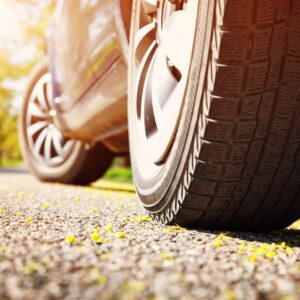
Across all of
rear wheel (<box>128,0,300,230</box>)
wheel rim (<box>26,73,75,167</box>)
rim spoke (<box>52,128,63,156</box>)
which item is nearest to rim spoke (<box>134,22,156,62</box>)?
rear wheel (<box>128,0,300,230</box>)

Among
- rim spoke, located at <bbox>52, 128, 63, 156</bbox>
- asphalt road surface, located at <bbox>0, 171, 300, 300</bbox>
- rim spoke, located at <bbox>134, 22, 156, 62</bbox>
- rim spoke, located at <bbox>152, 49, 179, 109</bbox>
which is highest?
rim spoke, located at <bbox>134, 22, 156, 62</bbox>

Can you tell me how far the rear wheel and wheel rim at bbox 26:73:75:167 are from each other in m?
3.00

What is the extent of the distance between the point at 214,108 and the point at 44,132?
3852 mm

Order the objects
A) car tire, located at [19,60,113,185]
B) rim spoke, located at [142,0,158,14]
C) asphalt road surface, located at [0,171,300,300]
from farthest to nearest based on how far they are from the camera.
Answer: car tire, located at [19,60,113,185], rim spoke, located at [142,0,158,14], asphalt road surface, located at [0,171,300,300]

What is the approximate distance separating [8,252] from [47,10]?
10.8m

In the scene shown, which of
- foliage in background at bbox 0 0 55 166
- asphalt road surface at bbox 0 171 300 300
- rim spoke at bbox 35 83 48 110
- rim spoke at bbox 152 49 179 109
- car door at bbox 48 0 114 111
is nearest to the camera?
asphalt road surface at bbox 0 171 300 300

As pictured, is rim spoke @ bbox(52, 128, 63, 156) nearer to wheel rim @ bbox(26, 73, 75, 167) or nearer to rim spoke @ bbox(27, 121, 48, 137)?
wheel rim @ bbox(26, 73, 75, 167)

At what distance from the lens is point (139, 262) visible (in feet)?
4.44

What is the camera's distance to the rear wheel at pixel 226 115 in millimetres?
1579

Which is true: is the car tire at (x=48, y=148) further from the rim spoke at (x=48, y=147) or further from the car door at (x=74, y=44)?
the car door at (x=74, y=44)

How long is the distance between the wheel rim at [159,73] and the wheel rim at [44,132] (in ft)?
8.62

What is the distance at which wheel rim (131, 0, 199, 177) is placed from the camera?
190 centimetres

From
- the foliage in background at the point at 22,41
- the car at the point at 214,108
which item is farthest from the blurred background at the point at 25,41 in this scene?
the car at the point at 214,108

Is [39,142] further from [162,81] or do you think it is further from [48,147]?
[162,81]
